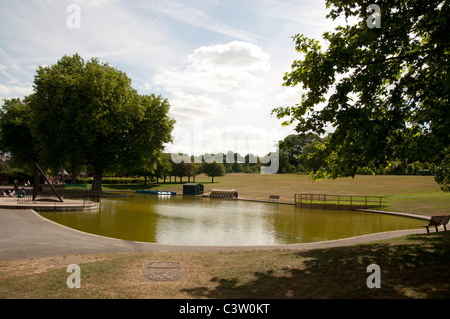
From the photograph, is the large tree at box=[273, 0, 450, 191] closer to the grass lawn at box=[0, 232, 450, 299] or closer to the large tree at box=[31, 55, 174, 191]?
the grass lawn at box=[0, 232, 450, 299]

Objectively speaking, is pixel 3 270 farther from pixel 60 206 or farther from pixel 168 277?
pixel 60 206

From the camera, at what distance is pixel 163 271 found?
812 cm

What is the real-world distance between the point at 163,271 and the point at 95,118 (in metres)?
34.0

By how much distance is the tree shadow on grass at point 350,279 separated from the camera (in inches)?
246

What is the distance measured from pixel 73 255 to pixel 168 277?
4276 millimetres

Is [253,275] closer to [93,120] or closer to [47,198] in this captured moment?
[47,198]

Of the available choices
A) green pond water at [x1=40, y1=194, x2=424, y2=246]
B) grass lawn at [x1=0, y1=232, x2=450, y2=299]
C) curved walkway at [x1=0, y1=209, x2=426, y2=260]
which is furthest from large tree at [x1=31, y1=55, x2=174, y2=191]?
grass lawn at [x1=0, y1=232, x2=450, y2=299]

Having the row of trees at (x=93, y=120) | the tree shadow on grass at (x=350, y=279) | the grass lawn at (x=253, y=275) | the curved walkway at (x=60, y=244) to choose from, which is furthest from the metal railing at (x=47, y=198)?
the tree shadow on grass at (x=350, y=279)

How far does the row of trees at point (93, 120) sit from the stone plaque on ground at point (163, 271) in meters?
32.7

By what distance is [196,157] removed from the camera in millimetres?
120688

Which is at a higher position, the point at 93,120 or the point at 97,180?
the point at 93,120

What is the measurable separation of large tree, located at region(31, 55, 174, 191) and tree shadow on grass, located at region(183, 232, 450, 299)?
34769 mm

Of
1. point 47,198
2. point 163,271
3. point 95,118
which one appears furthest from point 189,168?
point 163,271

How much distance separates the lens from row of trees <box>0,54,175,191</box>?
1521 inches
